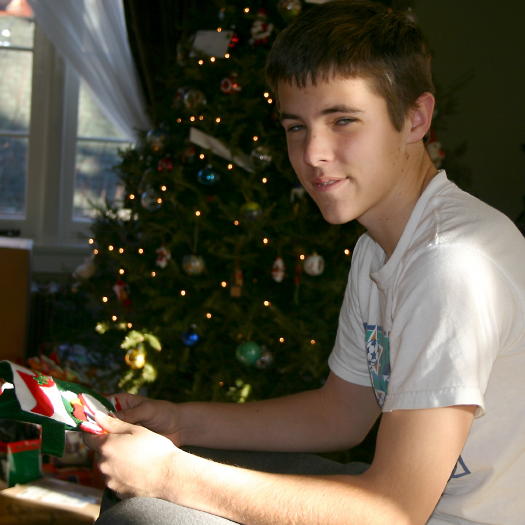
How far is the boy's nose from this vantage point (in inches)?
44.8

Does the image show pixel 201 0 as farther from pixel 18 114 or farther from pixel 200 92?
pixel 18 114

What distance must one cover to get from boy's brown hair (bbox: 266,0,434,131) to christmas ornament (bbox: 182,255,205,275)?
1537 millimetres

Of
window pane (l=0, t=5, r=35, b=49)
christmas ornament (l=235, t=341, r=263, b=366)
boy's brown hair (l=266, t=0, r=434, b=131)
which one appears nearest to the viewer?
boy's brown hair (l=266, t=0, r=434, b=131)

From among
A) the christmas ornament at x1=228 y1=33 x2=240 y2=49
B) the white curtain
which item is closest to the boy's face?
the christmas ornament at x1=228 y1=33 x2=240 y2=49

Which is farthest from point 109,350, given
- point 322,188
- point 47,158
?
point 322,188

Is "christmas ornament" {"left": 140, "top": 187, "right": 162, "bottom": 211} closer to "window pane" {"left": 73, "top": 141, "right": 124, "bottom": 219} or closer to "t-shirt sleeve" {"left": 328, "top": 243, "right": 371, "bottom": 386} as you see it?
"window pane" {"left": 73, "top": 141, "right": 124, "bottom": 219}

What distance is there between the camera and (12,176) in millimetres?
4086

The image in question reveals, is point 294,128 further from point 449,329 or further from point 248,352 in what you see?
point 248,352

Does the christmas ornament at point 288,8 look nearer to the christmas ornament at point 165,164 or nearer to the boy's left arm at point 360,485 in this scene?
the christmas ornament at point 165,164

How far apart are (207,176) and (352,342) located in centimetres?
145

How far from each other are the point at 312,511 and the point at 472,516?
275 mm

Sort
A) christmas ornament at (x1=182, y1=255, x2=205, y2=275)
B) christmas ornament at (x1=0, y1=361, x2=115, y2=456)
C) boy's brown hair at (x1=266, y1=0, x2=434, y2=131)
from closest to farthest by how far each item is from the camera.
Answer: christmas ornament at (x1=0, y1=361, x2=115, y2=456)
boy's brown hair at (x1=266, y1=0, x2=434, y2=131)
christmas ornament at (x1=182, y1=255, x2=205, y2=275)

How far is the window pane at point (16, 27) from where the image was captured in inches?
154

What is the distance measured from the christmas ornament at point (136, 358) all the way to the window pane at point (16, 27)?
2048 millimetres
